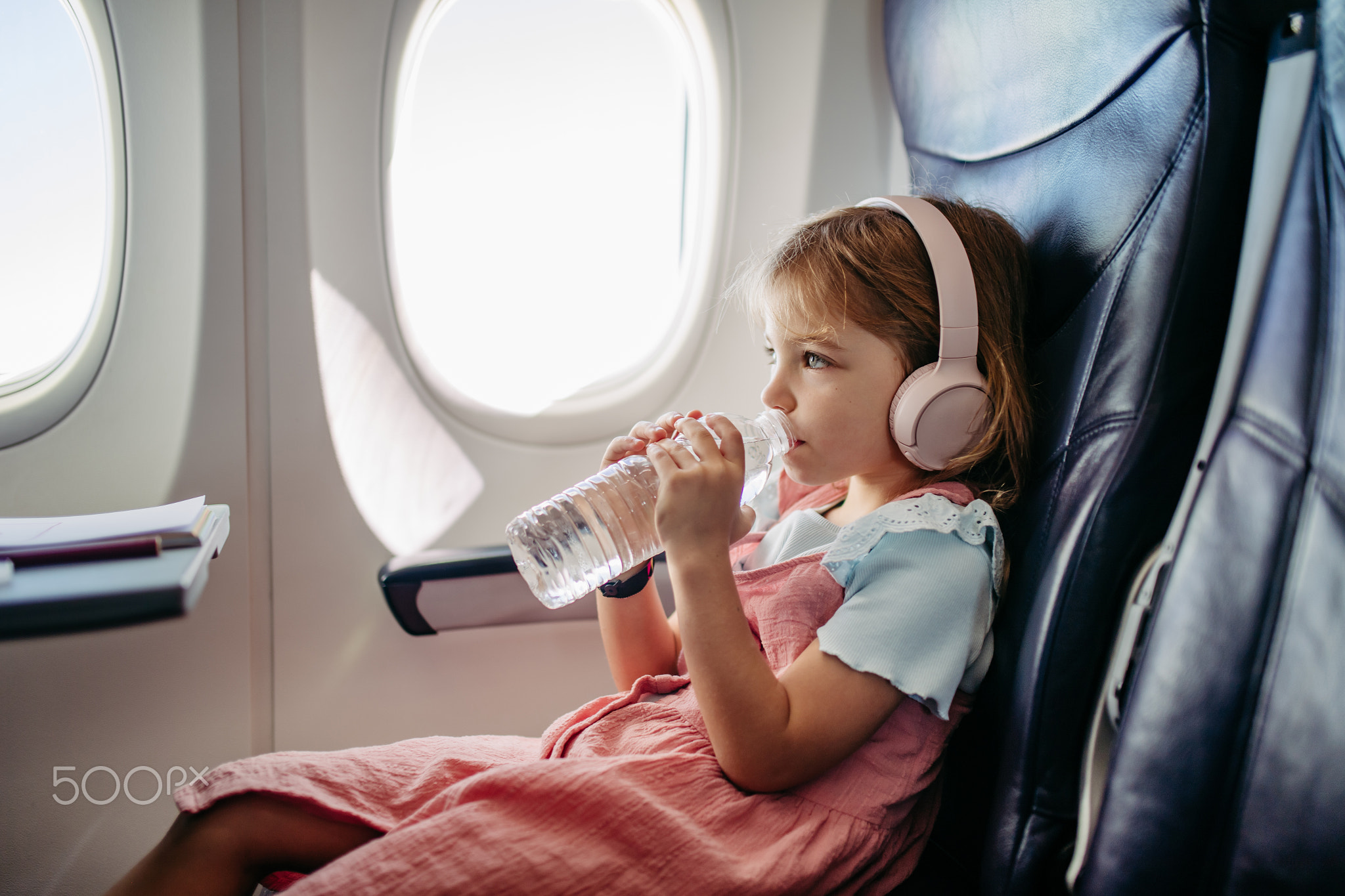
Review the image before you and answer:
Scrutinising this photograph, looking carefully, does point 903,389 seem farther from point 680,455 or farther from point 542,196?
point 542,196

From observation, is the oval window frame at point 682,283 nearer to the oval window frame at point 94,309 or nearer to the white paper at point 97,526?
the oval window frame at point 94,309

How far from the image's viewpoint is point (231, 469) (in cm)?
158

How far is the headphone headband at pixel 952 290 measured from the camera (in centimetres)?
94

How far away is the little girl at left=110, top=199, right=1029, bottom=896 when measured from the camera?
2.58 ft

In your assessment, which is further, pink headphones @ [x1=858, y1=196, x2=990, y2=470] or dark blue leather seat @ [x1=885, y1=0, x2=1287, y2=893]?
pink headphones @ [x1=858, y1=196, x2=990, y2=470]

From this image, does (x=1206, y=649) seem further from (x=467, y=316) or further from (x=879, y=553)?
(x=467, y=316)

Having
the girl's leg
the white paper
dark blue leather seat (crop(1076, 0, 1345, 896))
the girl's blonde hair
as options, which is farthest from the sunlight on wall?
dark blue leather seat (crop(1076, 0, 1345, 896))

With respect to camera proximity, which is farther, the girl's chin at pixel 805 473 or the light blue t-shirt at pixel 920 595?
the girl's chin at pixel 805 473

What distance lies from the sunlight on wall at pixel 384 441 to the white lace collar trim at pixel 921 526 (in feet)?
3.42

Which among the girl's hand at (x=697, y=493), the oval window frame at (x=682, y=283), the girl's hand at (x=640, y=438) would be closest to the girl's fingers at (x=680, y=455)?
the girl's hand at (x=697, y=493)

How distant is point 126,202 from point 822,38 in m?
1.44

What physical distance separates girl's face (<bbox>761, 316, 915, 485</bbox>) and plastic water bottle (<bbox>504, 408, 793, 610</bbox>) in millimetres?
80

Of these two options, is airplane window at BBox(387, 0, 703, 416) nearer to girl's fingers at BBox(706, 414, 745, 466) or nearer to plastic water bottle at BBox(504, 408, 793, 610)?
plastic water bottle at BBox(504, 408, 793, 610)

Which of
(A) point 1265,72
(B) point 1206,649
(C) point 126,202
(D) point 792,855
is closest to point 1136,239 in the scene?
(A) point 1265,72
